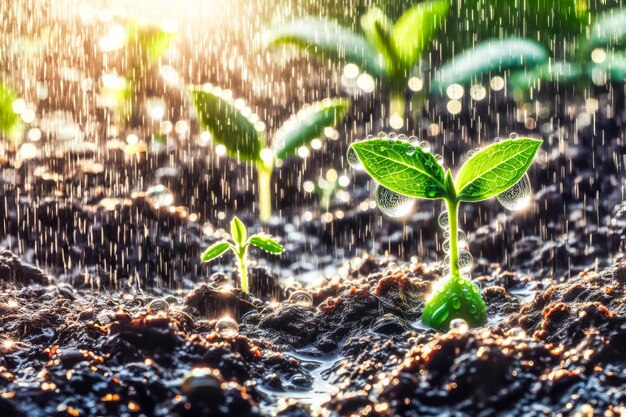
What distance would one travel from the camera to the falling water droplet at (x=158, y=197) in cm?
218

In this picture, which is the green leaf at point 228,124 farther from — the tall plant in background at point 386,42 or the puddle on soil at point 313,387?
the puddle on soil at point 313,387

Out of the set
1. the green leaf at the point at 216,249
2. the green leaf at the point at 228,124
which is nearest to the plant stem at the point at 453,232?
the green leaf at the point at 216,249

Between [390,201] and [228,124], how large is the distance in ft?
3.38

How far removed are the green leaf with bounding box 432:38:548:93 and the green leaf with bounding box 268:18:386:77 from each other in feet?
1.06

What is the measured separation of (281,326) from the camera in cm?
126

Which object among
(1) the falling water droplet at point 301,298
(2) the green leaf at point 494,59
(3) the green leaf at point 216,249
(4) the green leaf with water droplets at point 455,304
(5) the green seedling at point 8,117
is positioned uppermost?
(2) the green leaf at point 494,59

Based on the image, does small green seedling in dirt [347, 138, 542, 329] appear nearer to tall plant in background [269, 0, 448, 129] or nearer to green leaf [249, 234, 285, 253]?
green leaf [249, 234, 285, 253]

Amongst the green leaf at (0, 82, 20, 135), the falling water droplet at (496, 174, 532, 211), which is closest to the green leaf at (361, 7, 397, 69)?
the green leaf at (0, 82, 20, 135)

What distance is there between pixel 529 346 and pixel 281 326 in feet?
1.70

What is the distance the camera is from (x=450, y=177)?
3.79 ft

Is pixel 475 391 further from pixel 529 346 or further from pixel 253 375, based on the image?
pixel 253 375

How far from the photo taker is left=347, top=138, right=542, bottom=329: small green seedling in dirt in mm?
1130

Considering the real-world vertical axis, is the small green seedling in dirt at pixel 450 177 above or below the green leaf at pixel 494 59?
below

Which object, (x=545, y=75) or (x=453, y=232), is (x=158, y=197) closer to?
(x=453, y=232)
